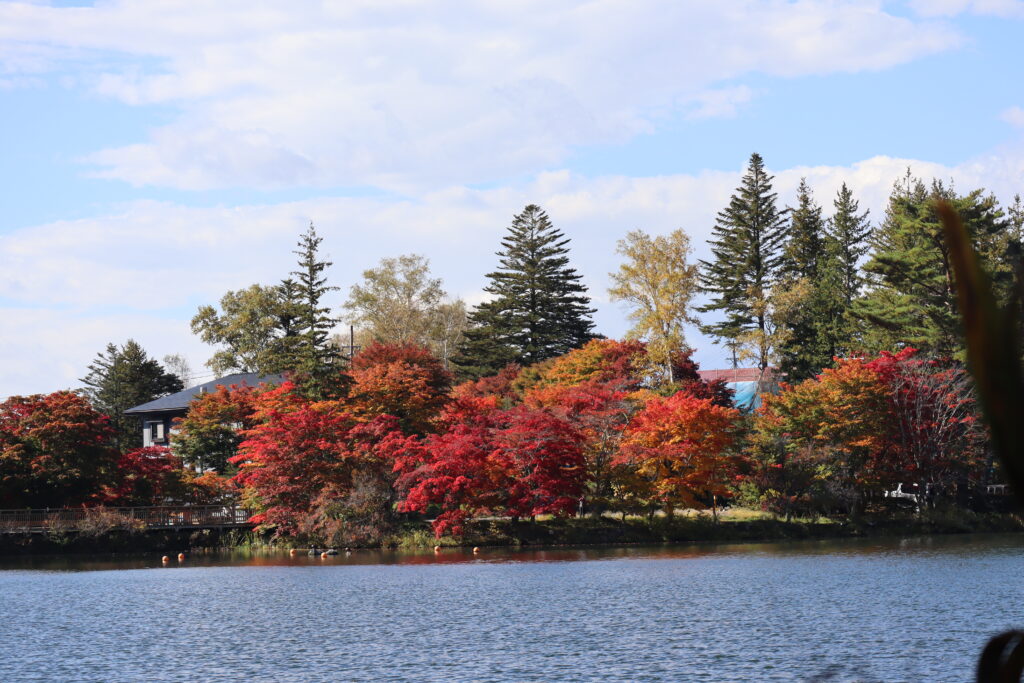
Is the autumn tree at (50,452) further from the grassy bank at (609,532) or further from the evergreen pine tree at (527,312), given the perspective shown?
the evergreen pine tree at (527,312)

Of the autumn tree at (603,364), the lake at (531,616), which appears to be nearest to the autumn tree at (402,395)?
the autumn tree at (603,364)

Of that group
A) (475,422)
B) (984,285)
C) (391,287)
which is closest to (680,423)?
(475,422)

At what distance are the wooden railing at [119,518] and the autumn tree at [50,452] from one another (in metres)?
0.92

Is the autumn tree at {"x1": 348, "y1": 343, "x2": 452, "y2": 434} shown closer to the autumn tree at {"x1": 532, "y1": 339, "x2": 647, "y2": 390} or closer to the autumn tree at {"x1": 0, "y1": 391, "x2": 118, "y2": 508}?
the autumn tree at {"x1": 532, "y1": 339, "x2": 647, "y2": 390}

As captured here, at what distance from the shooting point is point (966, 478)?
48.0 metres

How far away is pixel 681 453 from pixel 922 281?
50.2 ft

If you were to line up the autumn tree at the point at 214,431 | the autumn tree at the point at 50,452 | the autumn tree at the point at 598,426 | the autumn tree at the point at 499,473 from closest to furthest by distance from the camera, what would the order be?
the autumn tree at the point at 499,473 < the autumn tree at the point at 50,452 < the autumn tree at the point at 598,426 < the autumn tree at the point at 214,431

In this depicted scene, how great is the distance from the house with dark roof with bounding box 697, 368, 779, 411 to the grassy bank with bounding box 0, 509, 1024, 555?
1118 cm

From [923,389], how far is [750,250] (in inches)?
971

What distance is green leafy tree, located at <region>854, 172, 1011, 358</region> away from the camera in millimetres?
51250

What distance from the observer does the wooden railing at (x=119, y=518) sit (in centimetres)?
4438

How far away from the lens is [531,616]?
26078mm

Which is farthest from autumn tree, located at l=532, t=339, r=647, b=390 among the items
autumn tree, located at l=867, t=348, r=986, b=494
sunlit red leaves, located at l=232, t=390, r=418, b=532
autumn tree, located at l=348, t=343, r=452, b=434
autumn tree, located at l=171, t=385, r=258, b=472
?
autumn tree, located at l=171, t=385, r=258, b=472

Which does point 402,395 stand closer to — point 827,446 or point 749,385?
point 827,446
